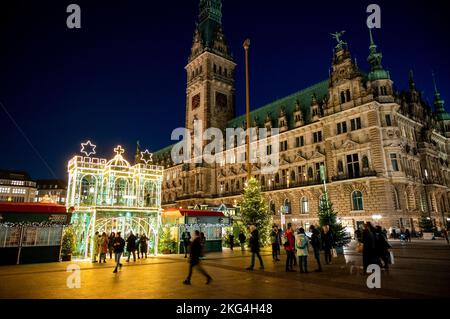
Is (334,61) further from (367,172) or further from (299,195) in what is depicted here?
(299,195)

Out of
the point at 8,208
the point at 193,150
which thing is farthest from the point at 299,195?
the point at 8,208

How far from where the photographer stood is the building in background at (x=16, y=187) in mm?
107000

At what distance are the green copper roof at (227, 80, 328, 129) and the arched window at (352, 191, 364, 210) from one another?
52.9ft

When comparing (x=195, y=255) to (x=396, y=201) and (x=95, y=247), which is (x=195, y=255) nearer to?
(x=95, y=247)

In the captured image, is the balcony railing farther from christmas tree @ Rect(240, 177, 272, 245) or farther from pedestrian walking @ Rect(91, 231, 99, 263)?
pedestrian walking @ Rect(91, 231, 99, 263)

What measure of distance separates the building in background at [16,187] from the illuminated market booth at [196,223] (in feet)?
343

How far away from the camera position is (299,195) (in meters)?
49.7

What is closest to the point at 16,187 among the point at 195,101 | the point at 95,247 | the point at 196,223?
the point at 195,101

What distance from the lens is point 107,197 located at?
78.3 ft

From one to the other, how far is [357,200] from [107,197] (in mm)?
33325

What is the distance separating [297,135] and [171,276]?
43734mm

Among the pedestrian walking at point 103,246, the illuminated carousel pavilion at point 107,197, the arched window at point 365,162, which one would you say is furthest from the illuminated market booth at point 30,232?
the arched window at point 365,162

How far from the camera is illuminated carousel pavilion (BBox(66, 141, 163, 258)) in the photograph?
2286 cm

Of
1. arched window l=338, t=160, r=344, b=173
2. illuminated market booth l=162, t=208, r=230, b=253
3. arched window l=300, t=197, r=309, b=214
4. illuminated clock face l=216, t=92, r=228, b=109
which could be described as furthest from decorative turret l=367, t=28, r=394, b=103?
illuminated clock face l=216, t=92, r=228, b=109
